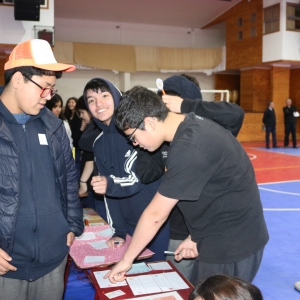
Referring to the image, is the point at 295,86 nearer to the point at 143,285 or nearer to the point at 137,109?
the point at 143,285

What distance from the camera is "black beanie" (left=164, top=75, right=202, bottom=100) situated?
2.57 meters

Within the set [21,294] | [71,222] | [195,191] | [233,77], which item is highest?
[233,77]

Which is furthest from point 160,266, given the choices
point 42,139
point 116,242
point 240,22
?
point 240,22

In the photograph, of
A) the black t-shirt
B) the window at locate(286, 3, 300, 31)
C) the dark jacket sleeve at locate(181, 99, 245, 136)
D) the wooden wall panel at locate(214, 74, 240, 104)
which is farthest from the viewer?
the wooden wall panel at locate(214, 74, 240, 104)

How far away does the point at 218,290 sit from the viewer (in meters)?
1.23

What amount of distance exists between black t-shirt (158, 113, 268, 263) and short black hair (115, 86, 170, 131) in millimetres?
134

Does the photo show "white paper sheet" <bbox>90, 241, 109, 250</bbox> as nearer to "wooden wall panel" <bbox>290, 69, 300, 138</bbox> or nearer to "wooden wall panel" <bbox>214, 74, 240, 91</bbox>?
"wooden wall panel" <bbox>290, 69, 300, 138</bbox>

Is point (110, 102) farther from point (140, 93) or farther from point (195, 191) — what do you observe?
point (195, 191)

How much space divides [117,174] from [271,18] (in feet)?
53.0

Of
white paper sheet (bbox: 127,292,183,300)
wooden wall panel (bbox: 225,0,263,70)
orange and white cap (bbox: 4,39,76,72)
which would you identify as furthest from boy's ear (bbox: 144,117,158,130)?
wooden wall panel (bbox: 225,0,263,70)

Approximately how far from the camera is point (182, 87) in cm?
258

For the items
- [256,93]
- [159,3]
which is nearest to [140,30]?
[159,3]

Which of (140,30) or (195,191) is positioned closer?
(195,191)

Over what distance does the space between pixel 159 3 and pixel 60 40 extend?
4.90 m
